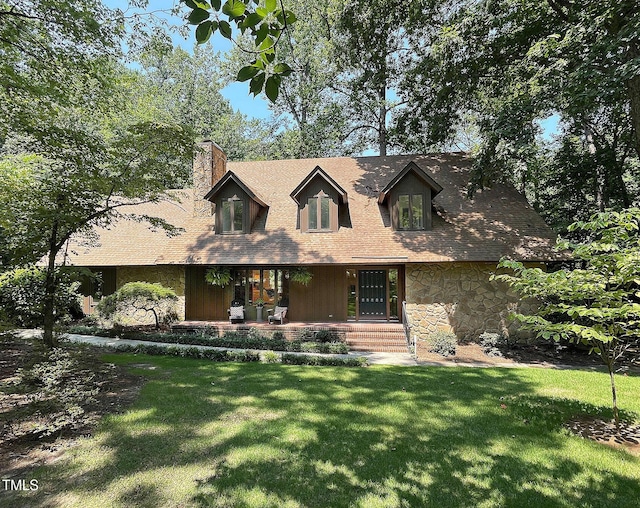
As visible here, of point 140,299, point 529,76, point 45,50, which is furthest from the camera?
point 140,299

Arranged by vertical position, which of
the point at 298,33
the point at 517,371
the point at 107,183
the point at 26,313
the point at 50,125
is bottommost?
the point at 517,371

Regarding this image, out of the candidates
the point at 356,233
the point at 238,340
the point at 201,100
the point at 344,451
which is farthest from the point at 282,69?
the point at 201,100

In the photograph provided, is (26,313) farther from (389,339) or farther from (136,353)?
(389,339)

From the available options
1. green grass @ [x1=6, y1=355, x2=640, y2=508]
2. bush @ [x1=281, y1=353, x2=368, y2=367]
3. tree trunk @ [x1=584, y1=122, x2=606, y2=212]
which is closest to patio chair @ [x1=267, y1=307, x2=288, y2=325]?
bush @ [x1=281, y1=353, x2=368, y2=367]

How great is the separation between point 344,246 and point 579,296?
9.16 m

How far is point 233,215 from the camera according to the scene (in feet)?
49.2

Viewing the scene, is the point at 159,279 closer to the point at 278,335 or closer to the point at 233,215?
the point at 233,215

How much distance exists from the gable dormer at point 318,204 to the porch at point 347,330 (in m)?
4.15

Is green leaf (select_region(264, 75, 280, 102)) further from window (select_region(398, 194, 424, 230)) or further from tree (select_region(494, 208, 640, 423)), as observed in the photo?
window (select_region(398, 194, 424, 230))

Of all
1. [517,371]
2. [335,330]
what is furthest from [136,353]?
[517,371]

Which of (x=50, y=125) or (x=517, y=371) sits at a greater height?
(x=50, y=125)

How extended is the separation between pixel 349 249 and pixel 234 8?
11.8 meters

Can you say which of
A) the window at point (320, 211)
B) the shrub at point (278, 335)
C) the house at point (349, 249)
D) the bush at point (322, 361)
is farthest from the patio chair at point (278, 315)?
the window at point (320, 211)

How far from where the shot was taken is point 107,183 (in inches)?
299
